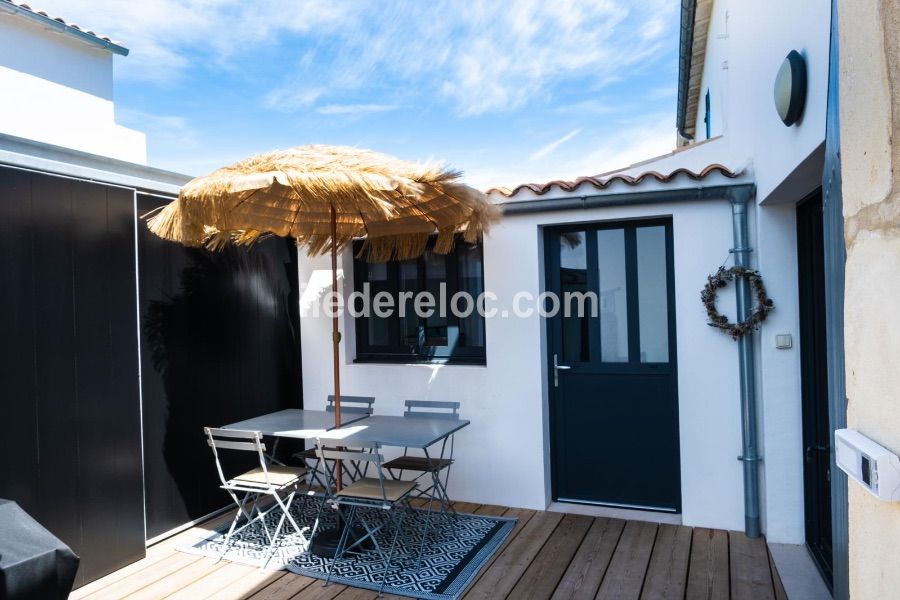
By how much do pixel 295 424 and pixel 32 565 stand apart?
294 cm

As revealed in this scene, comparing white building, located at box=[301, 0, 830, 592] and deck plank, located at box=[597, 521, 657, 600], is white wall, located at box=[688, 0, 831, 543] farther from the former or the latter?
deck plank, located at box=[597, 521, 657, 600]

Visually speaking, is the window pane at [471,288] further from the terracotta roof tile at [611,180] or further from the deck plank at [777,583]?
the deck plank at [777,583]

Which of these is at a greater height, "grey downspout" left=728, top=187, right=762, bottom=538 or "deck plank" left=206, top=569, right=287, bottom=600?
"grey downspout" left=728, top=187, right=762, bottom=538

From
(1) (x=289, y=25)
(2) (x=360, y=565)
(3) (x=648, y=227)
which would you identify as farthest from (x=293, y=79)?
(2) (x=360, y=565)

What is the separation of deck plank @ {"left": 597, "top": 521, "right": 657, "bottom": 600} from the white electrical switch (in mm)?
2473

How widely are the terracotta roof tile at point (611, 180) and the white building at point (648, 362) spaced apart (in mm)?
12

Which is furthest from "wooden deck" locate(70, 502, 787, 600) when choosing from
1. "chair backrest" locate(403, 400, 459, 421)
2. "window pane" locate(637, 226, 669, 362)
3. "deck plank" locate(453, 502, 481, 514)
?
"window pane" locate(637, 226, 669, 362)

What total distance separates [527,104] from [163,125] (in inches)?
366

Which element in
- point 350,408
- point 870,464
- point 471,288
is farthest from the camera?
point 471,288

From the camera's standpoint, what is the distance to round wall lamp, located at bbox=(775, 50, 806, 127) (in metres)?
2.79

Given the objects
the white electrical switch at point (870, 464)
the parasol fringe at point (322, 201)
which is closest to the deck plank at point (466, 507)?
the parasol fringe at point (322, 201)

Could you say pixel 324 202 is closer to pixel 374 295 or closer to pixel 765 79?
pixel 374 295

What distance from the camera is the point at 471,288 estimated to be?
5.41m

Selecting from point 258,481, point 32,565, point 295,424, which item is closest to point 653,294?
point 295,424
